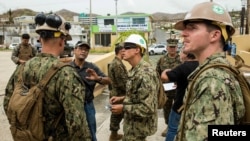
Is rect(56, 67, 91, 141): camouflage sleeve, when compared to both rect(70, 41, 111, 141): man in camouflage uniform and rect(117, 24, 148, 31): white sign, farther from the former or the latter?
rect(117, 24, 148, 31): white sign

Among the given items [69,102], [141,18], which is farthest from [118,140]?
[141,18]

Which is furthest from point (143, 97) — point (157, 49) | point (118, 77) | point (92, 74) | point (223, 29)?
point (157, 49)

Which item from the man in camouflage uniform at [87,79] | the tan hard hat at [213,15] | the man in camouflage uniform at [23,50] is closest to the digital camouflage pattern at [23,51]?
the man in camouflage uniform at [23,50]

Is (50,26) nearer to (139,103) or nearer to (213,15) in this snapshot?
(139,103)

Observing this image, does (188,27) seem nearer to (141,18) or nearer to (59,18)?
(59,18)

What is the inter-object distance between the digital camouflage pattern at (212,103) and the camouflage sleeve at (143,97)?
1.45m

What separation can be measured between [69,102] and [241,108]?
4.19 feet

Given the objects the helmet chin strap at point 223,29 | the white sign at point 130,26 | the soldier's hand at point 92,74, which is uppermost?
the white sign at point 130,26

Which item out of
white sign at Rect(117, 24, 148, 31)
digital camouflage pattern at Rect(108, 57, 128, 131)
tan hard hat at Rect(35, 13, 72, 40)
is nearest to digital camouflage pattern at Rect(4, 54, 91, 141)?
tan hard hat at Rect(35, 13, 72, 40)

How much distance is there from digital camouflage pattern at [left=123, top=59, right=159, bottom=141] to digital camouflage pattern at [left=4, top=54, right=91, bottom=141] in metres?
0.75

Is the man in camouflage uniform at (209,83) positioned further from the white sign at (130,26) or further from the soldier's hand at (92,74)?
the white sign at (130,26)

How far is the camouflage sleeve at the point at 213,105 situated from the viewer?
144 cm

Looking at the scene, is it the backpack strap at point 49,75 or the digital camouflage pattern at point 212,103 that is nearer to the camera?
the digital camouflage pattern at point 212,103

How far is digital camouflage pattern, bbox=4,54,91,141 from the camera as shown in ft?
7.65
